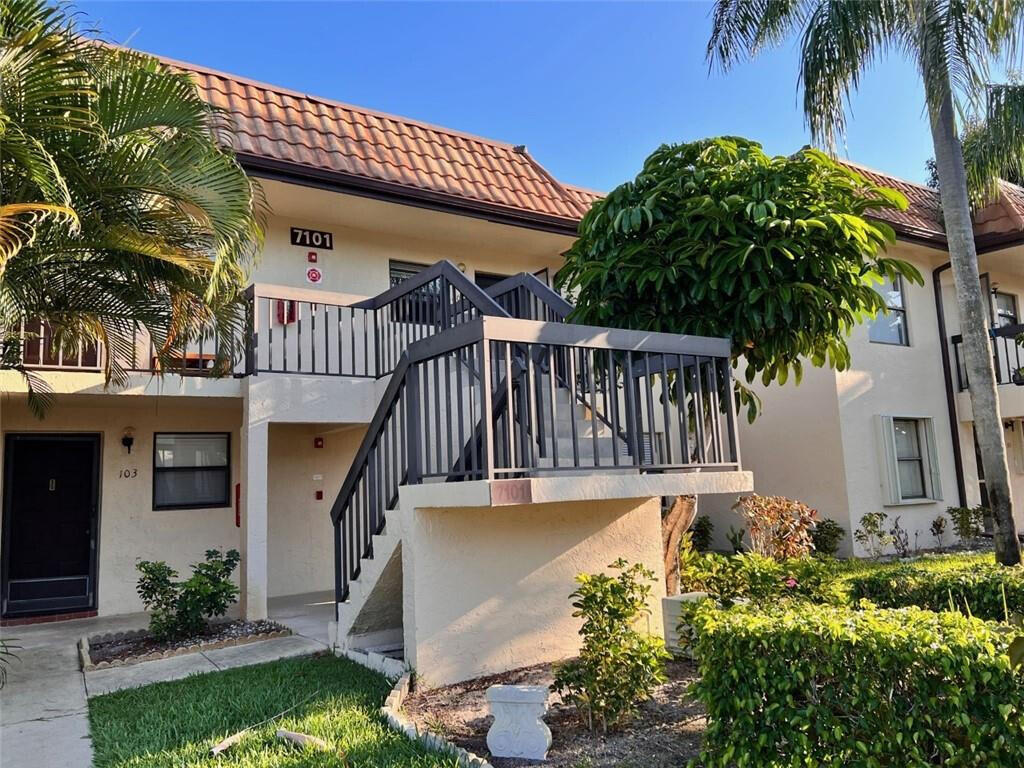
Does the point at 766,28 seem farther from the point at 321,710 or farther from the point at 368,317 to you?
the point at 321,710

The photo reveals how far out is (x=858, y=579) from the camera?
605cm

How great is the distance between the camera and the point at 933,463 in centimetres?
1338

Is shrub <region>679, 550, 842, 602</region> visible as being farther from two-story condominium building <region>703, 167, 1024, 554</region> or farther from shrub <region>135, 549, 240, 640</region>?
two-story condominium building <region>703, 167, 1024, 554</region>

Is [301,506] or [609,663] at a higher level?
[301,506]

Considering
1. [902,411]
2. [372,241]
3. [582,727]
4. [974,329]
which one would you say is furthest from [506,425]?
[902,411]

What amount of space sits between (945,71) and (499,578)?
827 centimetres

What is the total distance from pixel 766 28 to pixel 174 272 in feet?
27.9

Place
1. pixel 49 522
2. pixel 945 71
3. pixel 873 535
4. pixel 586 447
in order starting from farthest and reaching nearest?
1. pixel 873 535
2. pixel 49 522
3. pixel 945 71
4. pixel 586 447

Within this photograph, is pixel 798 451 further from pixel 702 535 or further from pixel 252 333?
pixel 252 333

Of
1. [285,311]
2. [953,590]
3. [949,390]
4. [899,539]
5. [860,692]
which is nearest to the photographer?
[860,692]

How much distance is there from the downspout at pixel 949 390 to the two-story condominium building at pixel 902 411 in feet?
0.07

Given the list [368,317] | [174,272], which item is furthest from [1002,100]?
[174,272]

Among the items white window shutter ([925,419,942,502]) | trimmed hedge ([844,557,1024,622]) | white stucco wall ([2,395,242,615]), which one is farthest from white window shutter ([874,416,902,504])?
white stucco wall ([2,395,242,615])

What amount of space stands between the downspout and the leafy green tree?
375 inches
